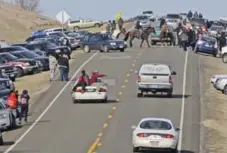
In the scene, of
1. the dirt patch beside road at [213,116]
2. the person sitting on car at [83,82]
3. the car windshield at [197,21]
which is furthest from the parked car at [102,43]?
the car windshield at [197,21]

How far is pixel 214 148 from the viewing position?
3234 cm

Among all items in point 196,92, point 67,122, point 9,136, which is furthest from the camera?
point 196,92

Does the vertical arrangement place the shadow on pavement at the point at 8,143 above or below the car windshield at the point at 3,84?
below

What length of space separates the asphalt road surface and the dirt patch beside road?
0.48 meters

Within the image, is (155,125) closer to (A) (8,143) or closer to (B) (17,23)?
(A) (8,143)

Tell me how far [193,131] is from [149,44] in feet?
128

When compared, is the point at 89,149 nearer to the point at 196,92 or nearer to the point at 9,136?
the point at 9,136

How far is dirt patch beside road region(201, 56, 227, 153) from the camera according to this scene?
3331cm

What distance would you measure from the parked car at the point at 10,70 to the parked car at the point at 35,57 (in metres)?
2.16

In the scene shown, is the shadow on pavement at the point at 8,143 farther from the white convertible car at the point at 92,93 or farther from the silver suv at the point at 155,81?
the silver suv at the point at 155,81

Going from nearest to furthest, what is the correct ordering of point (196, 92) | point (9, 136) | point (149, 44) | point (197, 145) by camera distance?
point (197, 145) → point (9, 136) → point (196, 92) → point (149, 44)

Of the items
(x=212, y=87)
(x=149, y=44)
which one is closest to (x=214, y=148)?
(x=212, y=87)

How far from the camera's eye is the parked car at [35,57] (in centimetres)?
5788

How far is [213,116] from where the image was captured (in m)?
40.5
